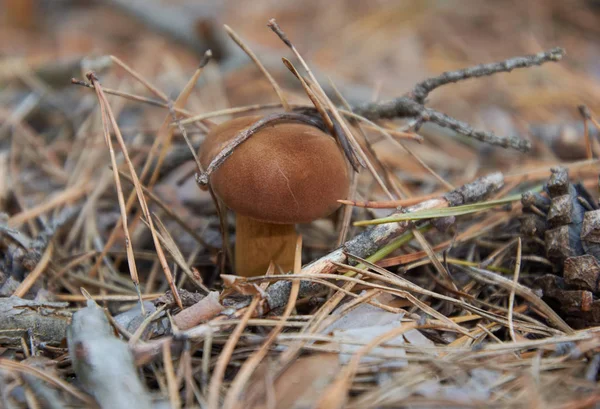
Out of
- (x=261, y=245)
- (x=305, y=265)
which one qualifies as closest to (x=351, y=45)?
(x=261, y=245)

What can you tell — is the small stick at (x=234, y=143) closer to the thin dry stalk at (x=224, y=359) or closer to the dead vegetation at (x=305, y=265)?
the dead vegetation at (x=305, y=265)

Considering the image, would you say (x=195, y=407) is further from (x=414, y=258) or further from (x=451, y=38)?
(x=451, y=38)

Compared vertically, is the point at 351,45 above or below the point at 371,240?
above

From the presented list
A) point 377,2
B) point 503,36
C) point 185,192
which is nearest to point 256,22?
point 377,2

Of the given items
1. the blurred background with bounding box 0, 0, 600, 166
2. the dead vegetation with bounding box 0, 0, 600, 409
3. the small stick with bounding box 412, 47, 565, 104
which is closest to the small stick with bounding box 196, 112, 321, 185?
the dead vegetation with bounding box 0, 0, 600, 409

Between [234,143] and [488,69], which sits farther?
[488,69]

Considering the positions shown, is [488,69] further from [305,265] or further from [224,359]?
Answer: [224,359]
